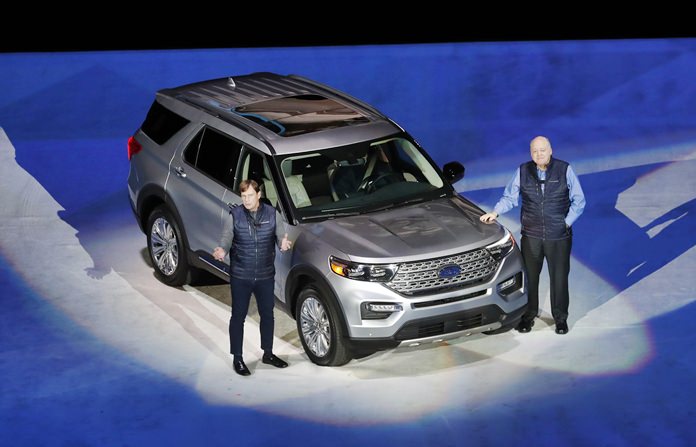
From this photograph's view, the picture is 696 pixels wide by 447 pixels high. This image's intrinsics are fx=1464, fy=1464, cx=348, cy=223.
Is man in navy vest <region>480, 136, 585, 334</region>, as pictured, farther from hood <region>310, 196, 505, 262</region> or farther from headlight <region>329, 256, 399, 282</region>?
headlight <region>329, 256, 399, 282</region>

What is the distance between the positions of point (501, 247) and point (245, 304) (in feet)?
6.59

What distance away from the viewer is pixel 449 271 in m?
10.9

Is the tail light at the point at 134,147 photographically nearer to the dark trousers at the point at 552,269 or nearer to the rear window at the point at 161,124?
the rear window at the point at 161,124

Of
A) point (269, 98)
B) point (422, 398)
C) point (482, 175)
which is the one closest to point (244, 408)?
point (422, 398)

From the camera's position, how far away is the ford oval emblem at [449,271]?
1086 centimetres

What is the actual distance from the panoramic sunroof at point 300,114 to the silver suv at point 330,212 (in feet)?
0.06

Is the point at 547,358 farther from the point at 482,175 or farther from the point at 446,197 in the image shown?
the point at 482,175

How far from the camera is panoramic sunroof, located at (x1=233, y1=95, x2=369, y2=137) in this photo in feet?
39.9

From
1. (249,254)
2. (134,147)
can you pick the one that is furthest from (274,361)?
(134,147)

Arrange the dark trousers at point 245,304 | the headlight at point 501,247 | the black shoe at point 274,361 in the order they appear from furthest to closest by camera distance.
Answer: the black shoe at point 274,361
the headlight at point 501,247
the dark trousers at point 245,304

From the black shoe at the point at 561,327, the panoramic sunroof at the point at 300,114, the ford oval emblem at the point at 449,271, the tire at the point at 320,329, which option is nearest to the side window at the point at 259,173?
the panoramic sunroof at the point at 300,114

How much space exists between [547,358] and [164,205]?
148 inches

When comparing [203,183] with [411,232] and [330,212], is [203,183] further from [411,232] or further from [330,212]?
[411,232]

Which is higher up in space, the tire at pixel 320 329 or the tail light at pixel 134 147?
the tail light at pixel 134 147
